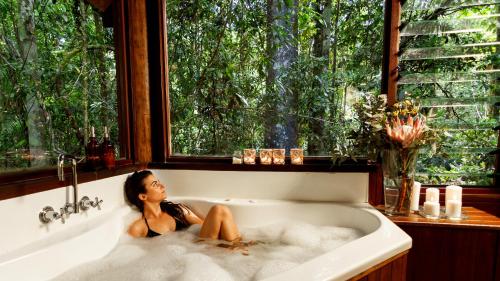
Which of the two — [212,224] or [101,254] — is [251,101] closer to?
[212,224]

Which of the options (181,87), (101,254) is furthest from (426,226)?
(181,87)

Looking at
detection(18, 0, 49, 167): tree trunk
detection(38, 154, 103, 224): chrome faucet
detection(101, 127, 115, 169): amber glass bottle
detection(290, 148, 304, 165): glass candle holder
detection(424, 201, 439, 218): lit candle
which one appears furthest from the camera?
detection(290, 148, 304, 165): glass candle holder

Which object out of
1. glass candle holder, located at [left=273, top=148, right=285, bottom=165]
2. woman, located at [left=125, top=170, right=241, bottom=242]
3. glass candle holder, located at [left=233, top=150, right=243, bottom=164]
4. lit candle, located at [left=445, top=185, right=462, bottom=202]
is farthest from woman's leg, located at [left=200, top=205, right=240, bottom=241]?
lit candle, located at [left=445, top=185, right=462, bottom=202]

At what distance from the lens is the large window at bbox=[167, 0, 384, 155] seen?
1790 millimetres

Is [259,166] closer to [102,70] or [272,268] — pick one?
[272,268]

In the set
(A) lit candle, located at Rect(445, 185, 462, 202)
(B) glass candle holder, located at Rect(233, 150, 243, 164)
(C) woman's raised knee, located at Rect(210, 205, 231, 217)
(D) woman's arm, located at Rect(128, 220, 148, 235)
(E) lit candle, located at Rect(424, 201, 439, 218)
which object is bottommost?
(D) woman's arm, located at Rect(128, 220, 148, 235)

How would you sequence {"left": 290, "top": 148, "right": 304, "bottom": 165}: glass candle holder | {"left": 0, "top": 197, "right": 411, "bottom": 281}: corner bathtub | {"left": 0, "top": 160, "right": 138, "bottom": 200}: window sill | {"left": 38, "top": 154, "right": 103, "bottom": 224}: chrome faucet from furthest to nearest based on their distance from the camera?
{"left": 290, "top": 148, "right": 304, "bottom": 165}: glass candle holder, {"left": 38, "top": 154, "right": 103, "bottom": 224}: chrome faucet, {"left": 0, "top": 160, "right": 138, "bottom": 200}: window sill, {"left": 0, "top": 197, "right": 411, "bottom": 281}: corner bathtub

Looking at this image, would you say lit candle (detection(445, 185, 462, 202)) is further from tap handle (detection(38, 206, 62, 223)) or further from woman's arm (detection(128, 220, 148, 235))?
tap handle (detection(38, 206, 62, 223))

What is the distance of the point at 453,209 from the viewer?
1.39 metres

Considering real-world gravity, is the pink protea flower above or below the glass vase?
above

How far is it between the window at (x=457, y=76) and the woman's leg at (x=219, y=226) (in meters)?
1.25

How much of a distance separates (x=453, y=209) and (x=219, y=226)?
124 cm

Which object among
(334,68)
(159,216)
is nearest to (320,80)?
(334,68)

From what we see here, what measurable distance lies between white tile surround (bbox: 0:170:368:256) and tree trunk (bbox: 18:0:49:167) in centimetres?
25
